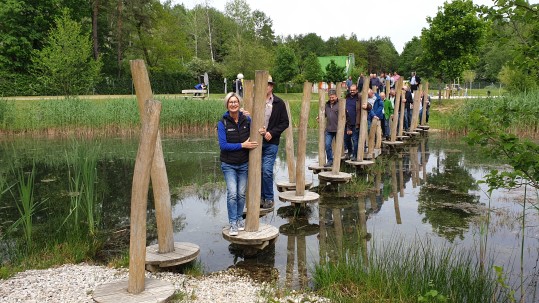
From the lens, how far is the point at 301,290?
482cm

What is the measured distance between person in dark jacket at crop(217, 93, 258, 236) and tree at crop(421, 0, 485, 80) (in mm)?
21899

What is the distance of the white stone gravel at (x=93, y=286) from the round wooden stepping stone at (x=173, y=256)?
0.15 meters

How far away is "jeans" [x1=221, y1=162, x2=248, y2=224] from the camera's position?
6.04m

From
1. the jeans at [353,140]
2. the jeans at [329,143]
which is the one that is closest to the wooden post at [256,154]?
the jeans at [329,143]

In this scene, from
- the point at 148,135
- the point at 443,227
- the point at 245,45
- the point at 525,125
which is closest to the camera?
the point at 148,135

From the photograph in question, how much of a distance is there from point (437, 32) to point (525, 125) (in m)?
9.85

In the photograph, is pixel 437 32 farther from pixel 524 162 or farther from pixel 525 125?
pixel 524 162

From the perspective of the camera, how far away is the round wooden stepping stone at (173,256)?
17.2 feet

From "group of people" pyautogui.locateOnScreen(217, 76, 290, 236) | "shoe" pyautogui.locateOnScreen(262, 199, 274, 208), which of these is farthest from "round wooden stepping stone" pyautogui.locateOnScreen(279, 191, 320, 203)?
"group of people" pyautogui.locateOnScreen(217, 76, 290, 236)

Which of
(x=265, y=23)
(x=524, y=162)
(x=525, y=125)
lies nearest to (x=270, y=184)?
(x=524, y=162)

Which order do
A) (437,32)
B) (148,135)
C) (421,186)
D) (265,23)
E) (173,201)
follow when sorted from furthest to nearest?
(265,23)
(437,32)
(421,186)
(173,201)
(148,135)

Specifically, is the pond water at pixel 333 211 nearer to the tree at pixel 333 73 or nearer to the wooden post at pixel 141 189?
the wooden post at pixel 141 189

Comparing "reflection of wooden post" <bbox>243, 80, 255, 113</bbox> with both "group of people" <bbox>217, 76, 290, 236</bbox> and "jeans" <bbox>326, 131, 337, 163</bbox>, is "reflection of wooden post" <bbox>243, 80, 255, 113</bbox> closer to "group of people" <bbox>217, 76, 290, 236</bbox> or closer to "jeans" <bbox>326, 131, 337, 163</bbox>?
"group of people" <bbox>217, 76, 290, 236</bbox>

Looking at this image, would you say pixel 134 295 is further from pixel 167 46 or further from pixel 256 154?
pixel 167 46
